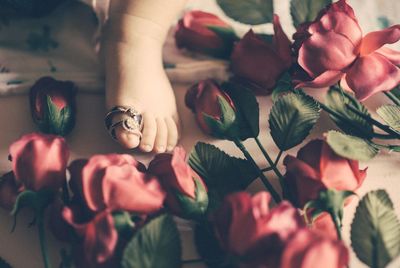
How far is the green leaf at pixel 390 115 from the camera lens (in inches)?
19.3

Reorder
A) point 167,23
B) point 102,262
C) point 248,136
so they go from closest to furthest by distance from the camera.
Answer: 1. point 102,262
2. point 248,136
3. point 167,23

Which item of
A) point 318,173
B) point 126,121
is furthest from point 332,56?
point 126,121

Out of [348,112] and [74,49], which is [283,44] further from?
[74,49]

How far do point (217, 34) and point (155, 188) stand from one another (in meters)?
0.25

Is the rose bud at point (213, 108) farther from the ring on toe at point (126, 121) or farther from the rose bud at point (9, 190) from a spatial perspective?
the rose bud at point (9, 190)

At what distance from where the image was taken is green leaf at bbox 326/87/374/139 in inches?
19.6

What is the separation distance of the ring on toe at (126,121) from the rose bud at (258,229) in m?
0.19

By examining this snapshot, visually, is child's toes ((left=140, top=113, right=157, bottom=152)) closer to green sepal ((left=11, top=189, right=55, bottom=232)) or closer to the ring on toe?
the ring on toe

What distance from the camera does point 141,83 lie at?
552mm

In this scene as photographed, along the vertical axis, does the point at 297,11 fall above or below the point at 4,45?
above

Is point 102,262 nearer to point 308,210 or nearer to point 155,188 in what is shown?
point 155,188

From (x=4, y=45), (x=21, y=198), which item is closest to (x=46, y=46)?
(x=4, y=45)

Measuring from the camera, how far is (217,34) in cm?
58

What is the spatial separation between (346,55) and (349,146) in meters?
0.08
